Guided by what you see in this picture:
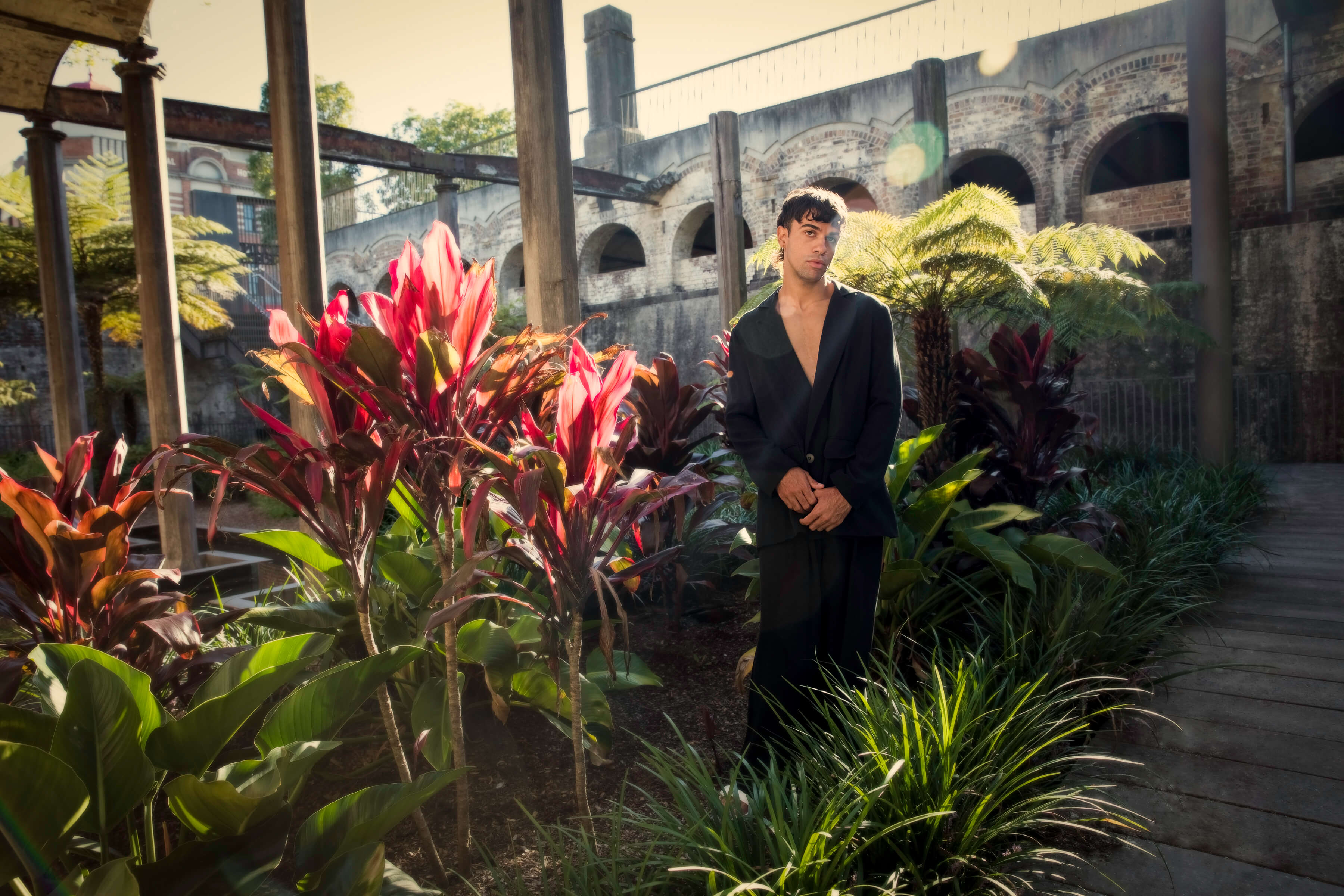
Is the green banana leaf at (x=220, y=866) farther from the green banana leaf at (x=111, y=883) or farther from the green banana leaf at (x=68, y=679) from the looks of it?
the green banana leaf at (x=68, y=679)

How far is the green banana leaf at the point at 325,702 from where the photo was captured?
4.53 ft

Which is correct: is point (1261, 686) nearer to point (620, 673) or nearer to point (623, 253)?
point (620, 673)

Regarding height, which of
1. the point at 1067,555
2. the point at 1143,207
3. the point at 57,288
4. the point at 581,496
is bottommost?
the point at 1067,555

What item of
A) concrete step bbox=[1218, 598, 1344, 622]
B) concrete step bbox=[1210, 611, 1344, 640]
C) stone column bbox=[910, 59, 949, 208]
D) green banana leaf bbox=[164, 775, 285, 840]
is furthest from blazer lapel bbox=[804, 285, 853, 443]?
stone column bbox=[910, 59, 949, 208]

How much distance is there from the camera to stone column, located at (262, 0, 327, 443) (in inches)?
149

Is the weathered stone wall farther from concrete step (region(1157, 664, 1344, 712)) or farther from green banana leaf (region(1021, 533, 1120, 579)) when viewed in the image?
concrete step (region(1157, 664, 1344, 712))

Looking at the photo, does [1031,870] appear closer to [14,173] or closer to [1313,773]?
[1313,773]

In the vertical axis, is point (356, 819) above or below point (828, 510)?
below

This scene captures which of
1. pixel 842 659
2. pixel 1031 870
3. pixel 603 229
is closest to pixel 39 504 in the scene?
pixel 842 659

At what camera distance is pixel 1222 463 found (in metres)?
6.30

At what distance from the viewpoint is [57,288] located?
652 cm

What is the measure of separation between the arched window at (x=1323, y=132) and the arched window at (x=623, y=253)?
1189 centimetres

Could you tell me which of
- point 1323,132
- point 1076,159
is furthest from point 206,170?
point 1323,132

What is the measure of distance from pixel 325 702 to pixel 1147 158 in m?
15.0
